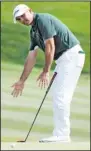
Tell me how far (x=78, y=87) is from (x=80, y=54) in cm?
381

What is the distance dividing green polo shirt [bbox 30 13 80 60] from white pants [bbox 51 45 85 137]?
66 millimetres

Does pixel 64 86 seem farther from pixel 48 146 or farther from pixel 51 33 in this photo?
pixel 48 146

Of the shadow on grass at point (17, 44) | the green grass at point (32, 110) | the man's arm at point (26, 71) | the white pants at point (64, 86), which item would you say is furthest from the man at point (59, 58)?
the shadow on grass at point (17, 44)

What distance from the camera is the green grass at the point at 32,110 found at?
28.7ft

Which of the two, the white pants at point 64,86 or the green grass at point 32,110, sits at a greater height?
the white pants at point 64,86

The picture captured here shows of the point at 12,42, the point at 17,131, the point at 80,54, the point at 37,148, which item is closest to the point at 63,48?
the point at 80,54

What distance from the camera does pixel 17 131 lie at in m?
8.74

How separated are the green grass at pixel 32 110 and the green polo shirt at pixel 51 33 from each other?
7.36ft

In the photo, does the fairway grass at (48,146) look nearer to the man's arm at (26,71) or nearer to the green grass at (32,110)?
the man's arm at (26,71)

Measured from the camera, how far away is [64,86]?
20.2ft

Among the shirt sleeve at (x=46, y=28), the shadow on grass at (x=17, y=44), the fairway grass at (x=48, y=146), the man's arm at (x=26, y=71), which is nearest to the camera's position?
the fairway grass at (x=48, y=146)

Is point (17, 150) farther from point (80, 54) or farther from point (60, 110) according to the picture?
point (80, 54)

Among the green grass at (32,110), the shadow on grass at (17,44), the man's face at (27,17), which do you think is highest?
the man's face at (27,17)

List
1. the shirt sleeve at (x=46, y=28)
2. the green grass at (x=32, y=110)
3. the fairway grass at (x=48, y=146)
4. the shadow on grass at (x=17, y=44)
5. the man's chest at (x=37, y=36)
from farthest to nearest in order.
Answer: the shadow on grass at (x=17, y=44) → the green grass at (x=32, y=110) → the man's chest at (x=37, y=36) → the shirt sleeve at (x=46, y=28) → the fairway grass at (x=48, y=146)
